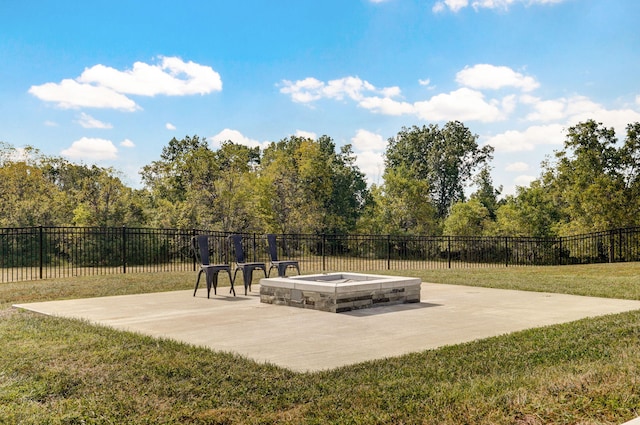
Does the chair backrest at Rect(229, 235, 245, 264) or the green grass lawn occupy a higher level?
the chair backrest at Rect(229, 235, 245, 264)

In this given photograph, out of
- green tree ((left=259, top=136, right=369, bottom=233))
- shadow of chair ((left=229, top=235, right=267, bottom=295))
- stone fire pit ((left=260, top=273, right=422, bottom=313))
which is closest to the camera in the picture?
stone fire pit ((left=260, top=273, right=422, bottom=313))

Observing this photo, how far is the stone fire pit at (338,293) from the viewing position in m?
8.48

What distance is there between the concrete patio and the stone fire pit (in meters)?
0.20

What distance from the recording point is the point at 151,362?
524 cm

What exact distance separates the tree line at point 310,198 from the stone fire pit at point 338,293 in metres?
16.4

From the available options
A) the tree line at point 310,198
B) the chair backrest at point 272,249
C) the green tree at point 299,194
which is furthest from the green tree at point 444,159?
the chair backrest at point 272,249

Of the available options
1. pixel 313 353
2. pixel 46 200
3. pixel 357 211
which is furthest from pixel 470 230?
pixel 313 353

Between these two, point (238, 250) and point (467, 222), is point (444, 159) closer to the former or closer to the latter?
point (467, 222)

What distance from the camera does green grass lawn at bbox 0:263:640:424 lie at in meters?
3.87

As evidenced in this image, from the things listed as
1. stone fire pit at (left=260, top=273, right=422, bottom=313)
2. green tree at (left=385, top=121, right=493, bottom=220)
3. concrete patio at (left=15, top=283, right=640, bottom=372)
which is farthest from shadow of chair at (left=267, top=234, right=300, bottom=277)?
green tree at (left=385, top=121, right=493, bottom=220)

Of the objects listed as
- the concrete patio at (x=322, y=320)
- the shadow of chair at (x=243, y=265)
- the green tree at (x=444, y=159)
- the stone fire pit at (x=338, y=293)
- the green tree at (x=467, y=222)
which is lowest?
the concrete patio at (x=322, y=320)

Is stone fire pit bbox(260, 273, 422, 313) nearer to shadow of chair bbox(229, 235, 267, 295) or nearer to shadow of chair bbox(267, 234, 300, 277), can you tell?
shadow of chair bbox(229, 235, 267, 295)

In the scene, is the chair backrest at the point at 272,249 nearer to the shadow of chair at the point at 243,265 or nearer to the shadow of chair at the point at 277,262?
the shadow of chair at the point at 277,262

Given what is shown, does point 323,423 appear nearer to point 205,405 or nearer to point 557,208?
point 205,405
